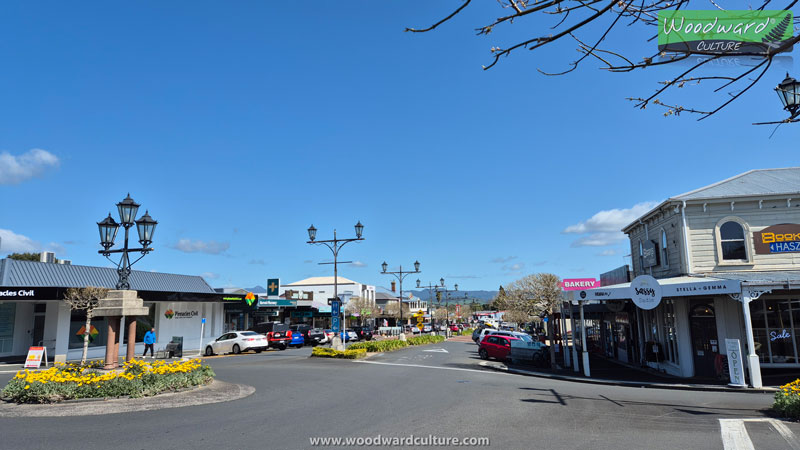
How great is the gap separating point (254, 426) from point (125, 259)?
7113 millimetres

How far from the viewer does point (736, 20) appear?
4.56m

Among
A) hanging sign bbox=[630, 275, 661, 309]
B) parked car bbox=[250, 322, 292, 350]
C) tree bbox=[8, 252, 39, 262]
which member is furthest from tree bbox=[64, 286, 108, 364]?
tree bbox=[8, 252, 39, 262]

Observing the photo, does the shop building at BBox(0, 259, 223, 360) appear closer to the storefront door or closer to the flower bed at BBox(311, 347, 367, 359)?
the flower bed at BBox(311, 347, 367, 359)

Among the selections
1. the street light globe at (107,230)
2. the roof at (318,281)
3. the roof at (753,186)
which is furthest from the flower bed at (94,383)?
the roof at (318,281)

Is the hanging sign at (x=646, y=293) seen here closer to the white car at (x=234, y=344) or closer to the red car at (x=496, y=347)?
the red car at (x=496, y=347)

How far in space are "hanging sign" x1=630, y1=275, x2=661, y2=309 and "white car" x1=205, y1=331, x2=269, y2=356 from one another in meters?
22.8

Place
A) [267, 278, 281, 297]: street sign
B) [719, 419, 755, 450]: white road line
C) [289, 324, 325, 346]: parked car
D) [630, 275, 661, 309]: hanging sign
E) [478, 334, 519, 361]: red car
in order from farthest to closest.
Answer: [267, 278, 281, 297]: street sign
[289, 324, 325, 346]: parked car
[478, 334, 519, 361]: red car
[630, 275, 661, 309]: hanging sign
[719, 419, 755, 450]: white road line

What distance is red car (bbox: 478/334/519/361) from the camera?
25.7 metres

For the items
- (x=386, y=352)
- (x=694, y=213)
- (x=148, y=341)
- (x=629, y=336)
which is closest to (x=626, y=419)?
(x=694, y=213)

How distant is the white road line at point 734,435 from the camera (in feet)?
24.9

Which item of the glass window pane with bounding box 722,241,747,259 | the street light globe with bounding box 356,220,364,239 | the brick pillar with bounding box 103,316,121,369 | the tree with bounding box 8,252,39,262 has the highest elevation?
the tree with bounding box 8,252,39,262

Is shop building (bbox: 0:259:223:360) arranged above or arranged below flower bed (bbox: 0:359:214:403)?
above

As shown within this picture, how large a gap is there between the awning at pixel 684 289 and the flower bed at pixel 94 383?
14.2 meters

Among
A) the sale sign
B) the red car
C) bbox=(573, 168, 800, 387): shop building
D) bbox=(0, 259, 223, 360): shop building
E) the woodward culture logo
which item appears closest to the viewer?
the woodward culture logo
